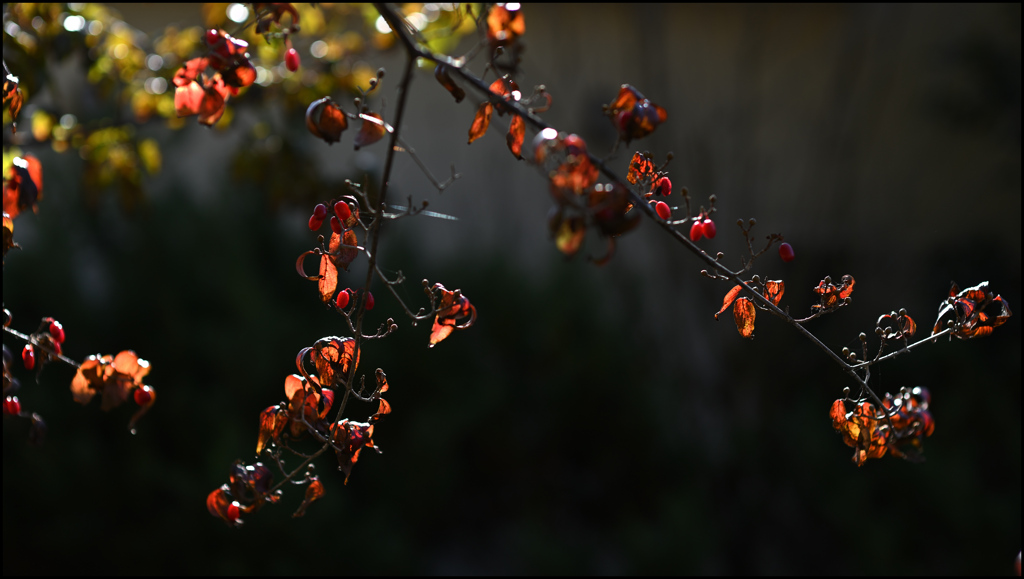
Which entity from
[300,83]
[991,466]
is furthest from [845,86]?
[300,83]

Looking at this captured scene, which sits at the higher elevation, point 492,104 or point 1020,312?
point 1020,312

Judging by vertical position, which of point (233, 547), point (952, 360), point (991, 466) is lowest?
point (233, 547)

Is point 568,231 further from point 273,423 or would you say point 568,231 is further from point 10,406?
point 10,406

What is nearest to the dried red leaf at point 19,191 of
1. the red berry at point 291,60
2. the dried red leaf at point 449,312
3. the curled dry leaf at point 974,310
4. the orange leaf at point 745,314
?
the red berry at point 291,60

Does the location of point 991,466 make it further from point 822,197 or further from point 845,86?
point 845,86

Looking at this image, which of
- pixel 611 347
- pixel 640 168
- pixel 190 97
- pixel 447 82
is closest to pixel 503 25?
pixel 447 82

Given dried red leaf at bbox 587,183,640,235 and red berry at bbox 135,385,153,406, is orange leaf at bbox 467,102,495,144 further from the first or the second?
red berry at bbox 135,385,153,406

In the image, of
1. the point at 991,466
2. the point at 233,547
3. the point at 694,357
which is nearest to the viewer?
the point at 233,547

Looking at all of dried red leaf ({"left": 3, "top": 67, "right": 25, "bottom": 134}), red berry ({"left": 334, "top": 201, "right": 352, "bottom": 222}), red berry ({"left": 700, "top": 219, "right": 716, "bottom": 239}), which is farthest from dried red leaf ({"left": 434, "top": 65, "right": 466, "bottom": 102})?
dried red leaf ({"left": 3, "top": 67, "right": 25, "bottom": 134})
